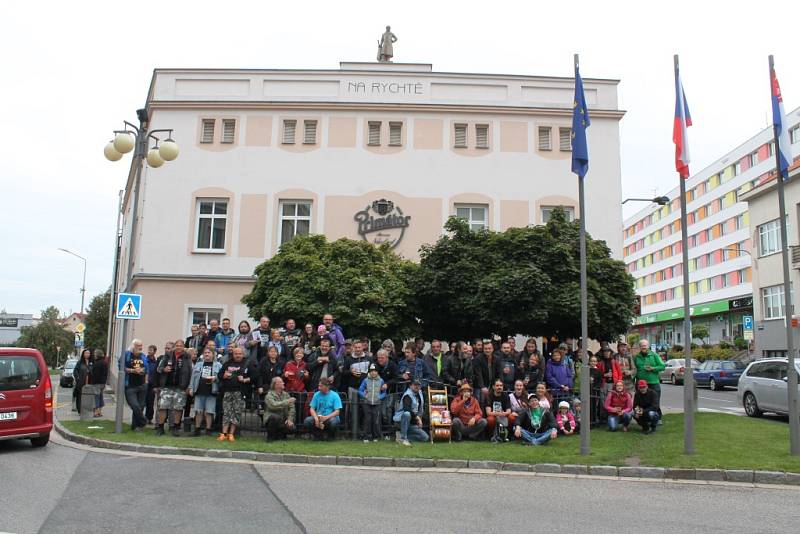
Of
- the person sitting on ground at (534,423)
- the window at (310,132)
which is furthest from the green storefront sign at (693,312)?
the person sitting on ground at (534,423)

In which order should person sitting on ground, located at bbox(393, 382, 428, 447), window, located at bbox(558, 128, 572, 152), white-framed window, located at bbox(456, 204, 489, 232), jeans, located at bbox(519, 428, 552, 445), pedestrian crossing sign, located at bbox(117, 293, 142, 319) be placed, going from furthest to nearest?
window, located at bbox(558, 128, 572, 152) → white-framed window, located at bbox(456, 204, 489, 232) → pedestrian crossing sign, located at bbox(117, 293, 142, 319) → person sitting on ground, located at bbox(393, 382, 428, 447) → jeans, located at bbox(519, 428, 552, 445)

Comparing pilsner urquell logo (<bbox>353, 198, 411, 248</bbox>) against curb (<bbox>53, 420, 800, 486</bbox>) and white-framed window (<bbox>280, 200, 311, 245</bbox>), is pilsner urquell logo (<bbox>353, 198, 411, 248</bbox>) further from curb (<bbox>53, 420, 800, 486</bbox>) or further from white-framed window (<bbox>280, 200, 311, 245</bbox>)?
curb (<bbox>53, 420, 800, 486</bbox>)

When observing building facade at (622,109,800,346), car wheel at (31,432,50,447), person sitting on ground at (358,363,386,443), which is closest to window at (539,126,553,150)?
person sitting on ground at (358,363,386,443)

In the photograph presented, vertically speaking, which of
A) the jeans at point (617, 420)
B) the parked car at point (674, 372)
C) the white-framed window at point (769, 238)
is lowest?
the jeans at point (617, 420)

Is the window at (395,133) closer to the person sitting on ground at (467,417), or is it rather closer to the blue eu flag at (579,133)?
the blue eu flag at (579,133)

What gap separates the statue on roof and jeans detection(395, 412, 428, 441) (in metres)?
19.4

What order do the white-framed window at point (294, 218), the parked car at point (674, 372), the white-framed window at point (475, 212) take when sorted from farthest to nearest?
1. the parked car at point (674, 372)
2. the white-framed window at point (475, 212)
3. the white-framed window at point (294, 218)

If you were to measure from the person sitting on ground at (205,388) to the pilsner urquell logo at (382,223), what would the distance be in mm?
11628

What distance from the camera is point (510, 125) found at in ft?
79.0

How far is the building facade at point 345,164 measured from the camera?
76.1 feet

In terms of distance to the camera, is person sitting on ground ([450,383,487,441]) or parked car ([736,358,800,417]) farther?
parked car ([736,358,800,417])

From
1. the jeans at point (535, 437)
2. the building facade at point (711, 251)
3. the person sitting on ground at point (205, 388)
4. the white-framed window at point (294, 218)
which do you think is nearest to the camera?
the jeans at point (535, 437)

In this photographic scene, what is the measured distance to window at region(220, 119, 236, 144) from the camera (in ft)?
78.5

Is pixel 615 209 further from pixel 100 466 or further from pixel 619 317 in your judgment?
pixel 100 466
